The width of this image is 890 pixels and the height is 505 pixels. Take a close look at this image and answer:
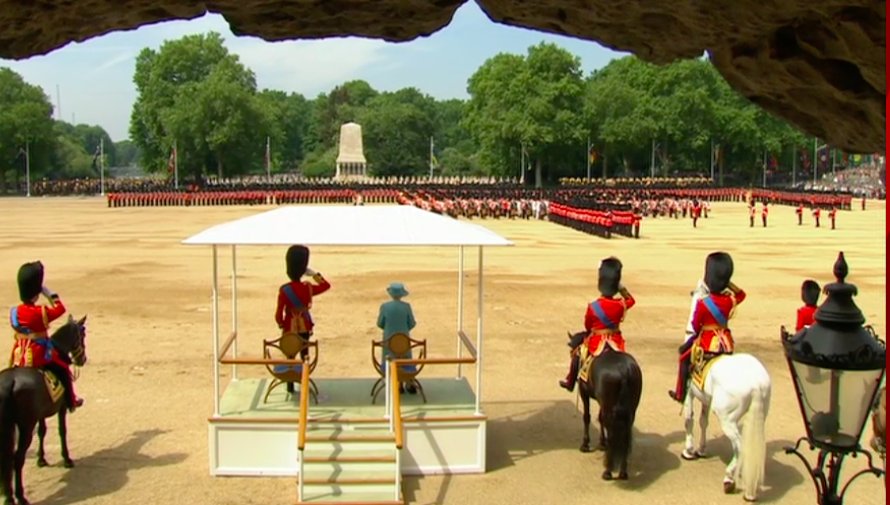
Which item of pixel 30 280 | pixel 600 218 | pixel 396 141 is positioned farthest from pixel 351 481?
pixel 396 141

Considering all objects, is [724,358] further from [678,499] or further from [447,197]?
[447,197]

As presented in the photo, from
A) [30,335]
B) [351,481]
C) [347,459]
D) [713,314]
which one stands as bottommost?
[351,481]

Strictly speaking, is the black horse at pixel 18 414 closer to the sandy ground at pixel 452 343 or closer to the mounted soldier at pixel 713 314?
the sandy ground at pixel 452 343

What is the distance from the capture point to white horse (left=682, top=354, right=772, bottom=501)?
292 inches

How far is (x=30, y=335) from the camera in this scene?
767cm

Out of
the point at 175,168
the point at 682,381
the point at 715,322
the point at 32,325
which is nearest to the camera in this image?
the point at 32,325

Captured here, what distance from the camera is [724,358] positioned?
310 inches

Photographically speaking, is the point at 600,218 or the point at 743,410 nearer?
the point at 743,410

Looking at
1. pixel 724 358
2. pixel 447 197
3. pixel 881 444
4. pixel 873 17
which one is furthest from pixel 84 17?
pixel 447 197

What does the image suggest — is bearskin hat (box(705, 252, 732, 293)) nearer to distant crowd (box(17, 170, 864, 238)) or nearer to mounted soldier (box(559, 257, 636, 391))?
mounted soldier (box(559, 257, 636, 391))

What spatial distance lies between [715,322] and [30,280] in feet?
20.2

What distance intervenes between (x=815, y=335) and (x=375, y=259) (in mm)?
22466

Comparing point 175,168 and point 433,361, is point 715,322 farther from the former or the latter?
point 175,168

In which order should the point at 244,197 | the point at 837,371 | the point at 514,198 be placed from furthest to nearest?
the point at 244,197 < the point at 514,198 < the point at 837,371
